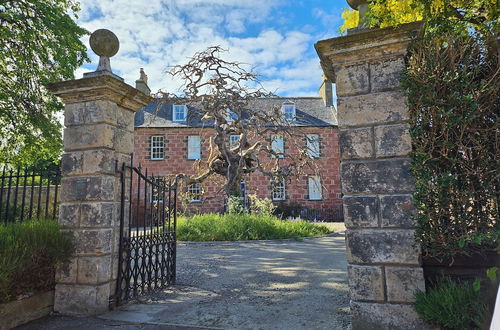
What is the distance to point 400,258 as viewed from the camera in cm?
301

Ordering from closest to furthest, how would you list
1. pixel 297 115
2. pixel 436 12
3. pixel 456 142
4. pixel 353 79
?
pixel 456 142, pixel 353 79, pixel 436 12, pixel 297 115

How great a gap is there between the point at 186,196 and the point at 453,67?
37.6ft

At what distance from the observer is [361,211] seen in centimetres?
317

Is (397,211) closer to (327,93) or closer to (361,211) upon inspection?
(361,211)

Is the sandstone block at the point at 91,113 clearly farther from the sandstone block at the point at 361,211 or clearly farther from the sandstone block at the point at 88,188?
the sandstone block at the point at 361,211

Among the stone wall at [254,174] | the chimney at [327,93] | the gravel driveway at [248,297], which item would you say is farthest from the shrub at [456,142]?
the chimney at [327,93]

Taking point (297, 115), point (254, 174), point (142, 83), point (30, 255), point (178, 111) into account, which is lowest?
point (30, 255)

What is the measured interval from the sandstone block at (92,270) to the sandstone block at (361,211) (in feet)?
9.51

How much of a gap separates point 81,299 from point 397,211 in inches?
145

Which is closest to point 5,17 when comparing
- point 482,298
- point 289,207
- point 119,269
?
point 119,269

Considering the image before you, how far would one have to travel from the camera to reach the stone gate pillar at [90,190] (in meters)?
3.90

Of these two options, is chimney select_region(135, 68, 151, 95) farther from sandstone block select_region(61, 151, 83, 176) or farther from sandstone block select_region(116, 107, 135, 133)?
sandstone block select_region(61, 151, 83, 176)

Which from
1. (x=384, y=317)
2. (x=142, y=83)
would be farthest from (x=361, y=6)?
(x=142, y=83)

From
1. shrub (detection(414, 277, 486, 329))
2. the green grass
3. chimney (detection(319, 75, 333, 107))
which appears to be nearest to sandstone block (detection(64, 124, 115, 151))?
shrub (detection(414, 277, 486, 329))
